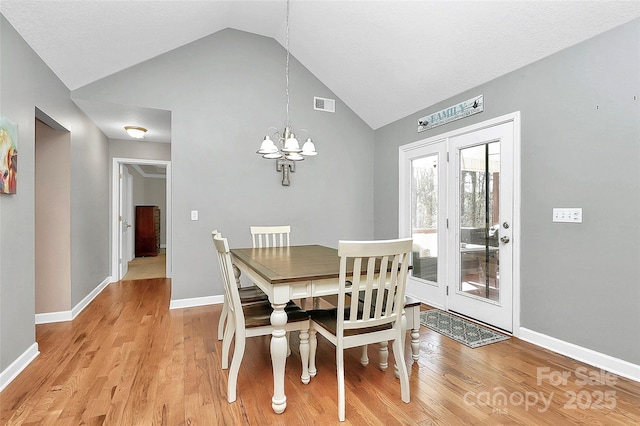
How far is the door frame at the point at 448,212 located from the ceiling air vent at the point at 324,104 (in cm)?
114

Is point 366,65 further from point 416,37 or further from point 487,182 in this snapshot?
point 487,182

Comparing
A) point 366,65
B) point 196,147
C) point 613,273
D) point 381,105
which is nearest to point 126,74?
point 196,147

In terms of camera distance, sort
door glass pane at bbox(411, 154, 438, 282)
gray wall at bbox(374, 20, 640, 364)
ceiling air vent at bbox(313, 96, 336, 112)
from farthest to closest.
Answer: ceiling air vent at bbox(313, 96, 336, 112) → door glass pane at bbox(411, 154, 438, 282) → gray wall at bbox(374, 20, 640, 364)

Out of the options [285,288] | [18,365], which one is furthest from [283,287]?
[18,365]

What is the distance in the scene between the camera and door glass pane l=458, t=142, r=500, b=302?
3.08 metres

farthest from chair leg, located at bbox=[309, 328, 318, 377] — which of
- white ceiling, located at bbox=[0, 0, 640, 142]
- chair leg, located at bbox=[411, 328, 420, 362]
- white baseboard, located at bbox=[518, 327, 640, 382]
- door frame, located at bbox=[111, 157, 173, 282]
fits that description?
door frame, located at bbox=[111, 157, 173, 282]

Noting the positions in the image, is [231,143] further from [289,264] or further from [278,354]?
[278,354]

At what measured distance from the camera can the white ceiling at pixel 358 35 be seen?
2.35 meters

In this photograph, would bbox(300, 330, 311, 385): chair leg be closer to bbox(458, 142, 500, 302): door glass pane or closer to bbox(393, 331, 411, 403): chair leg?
bbox(393, 331, 411, 403): chair leg

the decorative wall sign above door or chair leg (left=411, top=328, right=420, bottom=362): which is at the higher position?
the decorative wall sign above door

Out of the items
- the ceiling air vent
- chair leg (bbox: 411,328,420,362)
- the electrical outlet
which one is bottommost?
chair leg (bbox: 411,328,420,362)

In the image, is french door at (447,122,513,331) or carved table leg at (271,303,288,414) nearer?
carved table leg at (271,303,288,414)

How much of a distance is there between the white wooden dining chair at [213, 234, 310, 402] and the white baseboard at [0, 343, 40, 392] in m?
1.36

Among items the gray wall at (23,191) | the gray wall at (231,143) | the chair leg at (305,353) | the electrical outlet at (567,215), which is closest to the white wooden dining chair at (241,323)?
the chair leg at (305,353)
